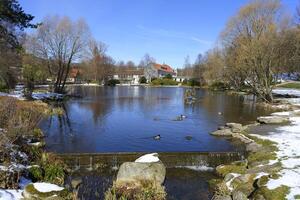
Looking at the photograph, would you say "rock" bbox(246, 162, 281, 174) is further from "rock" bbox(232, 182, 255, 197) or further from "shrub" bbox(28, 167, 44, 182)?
"shrub" bbox(28, 167, 44, 182)

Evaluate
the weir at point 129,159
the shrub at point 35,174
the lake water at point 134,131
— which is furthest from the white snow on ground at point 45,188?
the lake water at point 134,131

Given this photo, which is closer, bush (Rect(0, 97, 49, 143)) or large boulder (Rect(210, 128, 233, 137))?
bush (Rect(0, 97, 49, 143))

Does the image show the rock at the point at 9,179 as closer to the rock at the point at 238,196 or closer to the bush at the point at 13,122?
the bush at the point at 13,122

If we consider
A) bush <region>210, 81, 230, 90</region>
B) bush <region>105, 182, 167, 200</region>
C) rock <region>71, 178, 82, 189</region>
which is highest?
bush <region>210, 81, 230, 90</region>

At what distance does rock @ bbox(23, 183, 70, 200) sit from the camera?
936 cm

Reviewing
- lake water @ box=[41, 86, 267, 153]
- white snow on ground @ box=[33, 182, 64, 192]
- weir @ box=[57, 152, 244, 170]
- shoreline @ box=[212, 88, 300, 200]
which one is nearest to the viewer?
white snow on ground @ box=[33, 182, 64, 192]

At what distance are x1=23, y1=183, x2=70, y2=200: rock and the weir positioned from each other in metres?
5.16

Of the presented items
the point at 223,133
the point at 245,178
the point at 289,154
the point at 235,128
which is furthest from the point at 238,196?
the point at 235,128

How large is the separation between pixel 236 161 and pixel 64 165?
8117mm

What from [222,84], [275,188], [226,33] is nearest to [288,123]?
[275,188]

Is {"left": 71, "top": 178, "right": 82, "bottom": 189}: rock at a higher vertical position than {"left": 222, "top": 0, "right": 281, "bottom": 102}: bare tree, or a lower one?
lower

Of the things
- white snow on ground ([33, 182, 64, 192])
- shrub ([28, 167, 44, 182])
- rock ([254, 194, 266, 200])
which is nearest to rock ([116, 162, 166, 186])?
white snow on ground ([33, 182, 64, 192])

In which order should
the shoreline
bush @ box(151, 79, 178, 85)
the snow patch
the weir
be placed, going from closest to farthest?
the shoreline
the snow patch
the weir
bush @ box(151, 79, 178, 85)

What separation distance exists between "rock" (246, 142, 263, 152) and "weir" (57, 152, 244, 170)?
5.91ft
